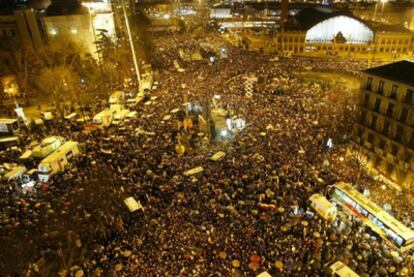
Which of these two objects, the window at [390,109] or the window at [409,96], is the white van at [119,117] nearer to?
the window at [390,109]

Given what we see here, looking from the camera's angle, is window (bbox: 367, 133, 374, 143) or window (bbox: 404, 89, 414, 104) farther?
window (bbox: 367, 133, 374, 143)

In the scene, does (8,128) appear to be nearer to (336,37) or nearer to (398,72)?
(398,72)

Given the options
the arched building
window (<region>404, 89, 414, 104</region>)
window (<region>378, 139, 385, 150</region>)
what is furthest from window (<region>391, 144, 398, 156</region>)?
the arched building

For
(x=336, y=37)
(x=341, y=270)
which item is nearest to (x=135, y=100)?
(x=341, y=270)

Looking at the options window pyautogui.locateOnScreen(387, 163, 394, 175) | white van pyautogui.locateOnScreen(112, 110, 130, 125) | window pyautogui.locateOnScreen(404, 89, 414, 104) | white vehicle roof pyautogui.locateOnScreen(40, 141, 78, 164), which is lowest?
window pyautogui.locateOnScreen(387, 163, 394, 175)

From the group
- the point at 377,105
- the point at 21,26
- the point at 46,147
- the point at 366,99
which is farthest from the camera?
the point at 21,26

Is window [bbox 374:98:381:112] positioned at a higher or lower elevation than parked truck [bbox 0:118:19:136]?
higher

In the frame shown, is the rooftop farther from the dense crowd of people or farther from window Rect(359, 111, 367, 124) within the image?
the dense crowd of people

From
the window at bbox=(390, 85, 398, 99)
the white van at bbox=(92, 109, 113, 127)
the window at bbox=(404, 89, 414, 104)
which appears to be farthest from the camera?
the white van at bbox=(92, 109, 113, 127)

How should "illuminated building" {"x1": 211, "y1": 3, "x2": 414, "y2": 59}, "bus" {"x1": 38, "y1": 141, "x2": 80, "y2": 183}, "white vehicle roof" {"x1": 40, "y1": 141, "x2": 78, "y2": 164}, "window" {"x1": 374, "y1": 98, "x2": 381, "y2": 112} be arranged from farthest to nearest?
"illuminated building" {"x1": 211, "y1": 3, "x2": 414, "y2": 59}
"window" {"x1": 374, "y1": 98, "x2": 381, "y2": 112}
"white vehicle roof" {"x1": 40, "y1": 141, "x2": 78, "y2": 164}
"bus" {"x1": 38, "y1": 141, "x2": 80, "y2": 183}
